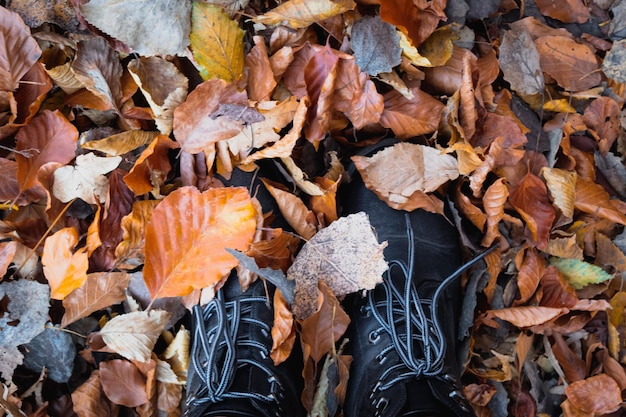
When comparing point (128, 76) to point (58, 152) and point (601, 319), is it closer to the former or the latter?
point (58, 152)

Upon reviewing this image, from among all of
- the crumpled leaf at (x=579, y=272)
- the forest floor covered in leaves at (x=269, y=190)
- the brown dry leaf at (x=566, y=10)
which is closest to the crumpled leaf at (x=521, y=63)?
the forest floor covered in leaves at (x=269, y=190)

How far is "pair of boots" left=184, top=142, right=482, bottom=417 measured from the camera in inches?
34.1

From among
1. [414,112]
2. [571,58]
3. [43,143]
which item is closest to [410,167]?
[414,112]

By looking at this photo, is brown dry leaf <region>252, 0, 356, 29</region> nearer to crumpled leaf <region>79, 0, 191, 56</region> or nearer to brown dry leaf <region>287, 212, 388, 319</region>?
crumpled leaf <region>79, 0, 191, 56</region>

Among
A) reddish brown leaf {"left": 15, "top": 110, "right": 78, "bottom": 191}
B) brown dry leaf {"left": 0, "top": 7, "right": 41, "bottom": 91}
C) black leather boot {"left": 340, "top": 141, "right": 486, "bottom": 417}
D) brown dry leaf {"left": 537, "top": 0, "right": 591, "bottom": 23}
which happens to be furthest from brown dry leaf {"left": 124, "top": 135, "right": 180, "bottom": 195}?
brown dry leaf {"left": 537, "top": 0, "right": 591, "bottom": 23}

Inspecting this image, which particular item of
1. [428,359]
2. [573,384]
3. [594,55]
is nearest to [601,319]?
[573,384]

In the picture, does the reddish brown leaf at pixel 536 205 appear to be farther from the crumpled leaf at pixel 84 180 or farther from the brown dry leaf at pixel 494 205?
the crumpled leaf at pixel 84 180

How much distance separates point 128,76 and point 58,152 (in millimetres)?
179

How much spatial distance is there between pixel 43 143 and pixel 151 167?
20cm

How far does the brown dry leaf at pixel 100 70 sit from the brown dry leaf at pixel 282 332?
1.44ft

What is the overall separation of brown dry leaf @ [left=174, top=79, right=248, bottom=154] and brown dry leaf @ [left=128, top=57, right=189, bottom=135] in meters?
0.03

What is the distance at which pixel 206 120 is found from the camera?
37.3 inches

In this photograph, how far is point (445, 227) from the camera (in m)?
1.07

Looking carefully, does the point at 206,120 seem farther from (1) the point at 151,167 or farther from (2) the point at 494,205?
(2) the point at 494,205
